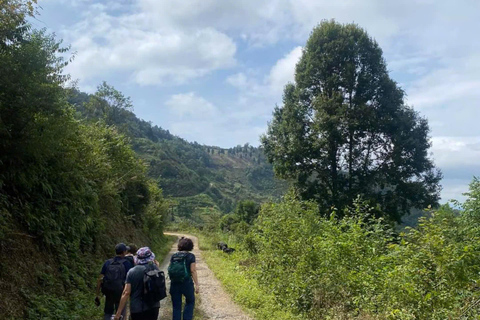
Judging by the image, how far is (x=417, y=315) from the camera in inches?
252

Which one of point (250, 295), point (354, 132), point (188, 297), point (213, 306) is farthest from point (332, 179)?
point (188, 297)

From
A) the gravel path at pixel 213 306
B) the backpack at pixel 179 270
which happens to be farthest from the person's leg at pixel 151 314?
the gravel path at pixel 213 306

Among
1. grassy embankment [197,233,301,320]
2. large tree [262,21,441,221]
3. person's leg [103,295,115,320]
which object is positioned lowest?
grassy embankment [197,233,301,320]

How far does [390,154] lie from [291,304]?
1268 cm

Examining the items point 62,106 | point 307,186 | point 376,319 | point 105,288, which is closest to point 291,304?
point 376,319

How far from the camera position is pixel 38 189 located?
9.68 m

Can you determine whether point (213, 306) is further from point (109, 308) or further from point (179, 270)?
point (179, 270)

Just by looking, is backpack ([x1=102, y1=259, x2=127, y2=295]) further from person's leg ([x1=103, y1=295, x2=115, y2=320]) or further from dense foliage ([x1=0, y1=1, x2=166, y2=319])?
dense foliage ([x1=0, y1=1, x2=166, y2=319])

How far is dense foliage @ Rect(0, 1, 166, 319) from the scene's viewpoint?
7305 mm

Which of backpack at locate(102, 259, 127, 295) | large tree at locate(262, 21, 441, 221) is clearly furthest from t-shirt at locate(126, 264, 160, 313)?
large tree at locate(262, 21, 441, 221)

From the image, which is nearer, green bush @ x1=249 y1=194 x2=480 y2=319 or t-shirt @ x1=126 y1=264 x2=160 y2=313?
t-shirt @ x1=126 y1=264 x2=160 y2=313

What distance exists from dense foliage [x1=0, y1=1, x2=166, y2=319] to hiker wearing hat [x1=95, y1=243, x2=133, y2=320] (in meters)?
1.36

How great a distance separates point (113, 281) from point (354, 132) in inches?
621

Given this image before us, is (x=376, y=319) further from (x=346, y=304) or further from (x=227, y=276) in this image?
(x=227, y=276)
